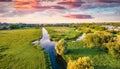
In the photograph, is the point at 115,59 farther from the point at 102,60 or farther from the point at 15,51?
the point at 15,51

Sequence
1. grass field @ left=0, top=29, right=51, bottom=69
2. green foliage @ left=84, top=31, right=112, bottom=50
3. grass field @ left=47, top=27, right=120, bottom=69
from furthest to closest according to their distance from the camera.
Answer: green foliage @ left=84, top=31, right=112, bottom=50, grass field @ left=47, top=27, right=120, bottom=69, grass field @ left=0, top=29, right=51, bottom=69

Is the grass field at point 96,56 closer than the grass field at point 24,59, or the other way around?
the grass field at point 24,59

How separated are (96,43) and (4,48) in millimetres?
18934

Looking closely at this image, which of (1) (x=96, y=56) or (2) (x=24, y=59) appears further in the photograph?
(1) (x=96, y=56)

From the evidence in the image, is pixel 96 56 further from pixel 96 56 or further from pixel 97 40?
pixel 97 40

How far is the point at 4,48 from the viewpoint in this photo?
151 ft

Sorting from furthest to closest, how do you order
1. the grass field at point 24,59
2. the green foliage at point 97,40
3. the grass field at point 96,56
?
the green foliage at point 97,40 < the grass field at point 96,56 < the grass field at point 24,59

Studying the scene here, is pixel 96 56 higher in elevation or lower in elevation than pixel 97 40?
lower

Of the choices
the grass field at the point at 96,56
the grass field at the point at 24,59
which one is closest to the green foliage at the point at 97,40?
the grass field at the point at 96,56

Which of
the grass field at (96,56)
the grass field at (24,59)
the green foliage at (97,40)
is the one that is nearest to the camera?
the grass field at (24,59)

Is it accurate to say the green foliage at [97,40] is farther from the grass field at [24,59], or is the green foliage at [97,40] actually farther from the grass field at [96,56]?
the grass field at [24,59]

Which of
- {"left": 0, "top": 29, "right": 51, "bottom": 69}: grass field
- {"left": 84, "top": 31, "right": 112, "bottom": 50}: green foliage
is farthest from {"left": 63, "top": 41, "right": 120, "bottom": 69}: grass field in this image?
{"left": 0, "top": 29, "right": 51, "bottom": 69}: grass field

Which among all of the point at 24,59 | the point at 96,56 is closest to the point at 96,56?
the point at 96,56

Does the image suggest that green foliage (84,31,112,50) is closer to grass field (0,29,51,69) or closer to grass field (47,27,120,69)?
grass field (47,27,120,69)
